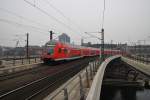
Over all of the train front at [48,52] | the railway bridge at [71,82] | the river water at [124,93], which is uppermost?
the train front at [48,52]

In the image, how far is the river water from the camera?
101ft

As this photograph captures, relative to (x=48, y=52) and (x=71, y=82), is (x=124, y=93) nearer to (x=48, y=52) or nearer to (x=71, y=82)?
(x=48, y=52)

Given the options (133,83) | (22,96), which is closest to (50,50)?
(133,83)

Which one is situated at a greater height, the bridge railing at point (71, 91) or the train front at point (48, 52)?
the train front at point (48, 52)

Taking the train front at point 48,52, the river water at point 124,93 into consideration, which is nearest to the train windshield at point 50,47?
the train front at point 48,52

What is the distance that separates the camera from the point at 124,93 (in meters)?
33.4

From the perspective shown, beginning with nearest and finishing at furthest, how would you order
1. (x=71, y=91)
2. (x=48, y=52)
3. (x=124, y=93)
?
1. (x=71, y=91)
2. (x=48, y=52)
3. (x=124, y=93)

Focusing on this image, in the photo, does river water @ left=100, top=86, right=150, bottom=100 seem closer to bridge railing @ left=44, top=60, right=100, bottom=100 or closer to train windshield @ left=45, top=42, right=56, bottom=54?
train windshield @ left=45, top=42, right=56, bottom=54

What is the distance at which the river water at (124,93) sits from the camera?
3090 centimetres

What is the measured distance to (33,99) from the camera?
37.0ft

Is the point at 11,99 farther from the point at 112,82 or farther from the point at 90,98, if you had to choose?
the point at 112,82

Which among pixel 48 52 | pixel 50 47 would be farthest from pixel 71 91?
pixel 50 47

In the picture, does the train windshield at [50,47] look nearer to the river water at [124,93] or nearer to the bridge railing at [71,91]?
the river water at [124,93]

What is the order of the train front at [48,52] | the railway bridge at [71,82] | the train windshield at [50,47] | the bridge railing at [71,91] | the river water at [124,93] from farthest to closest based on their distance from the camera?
the train windshield at [50,47]
the train front at [48,52]
the river water at [124,93]
the railway bridge at [71,82]
the bridge railing at [71,91]
